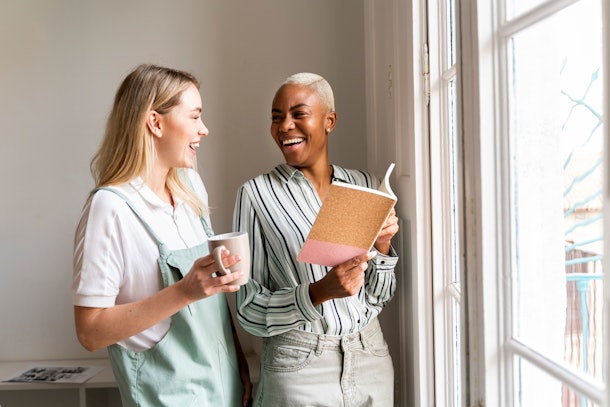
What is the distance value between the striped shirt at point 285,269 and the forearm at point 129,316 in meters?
0.30

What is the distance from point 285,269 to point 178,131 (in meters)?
0.47

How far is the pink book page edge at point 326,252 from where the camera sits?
1.41 meters

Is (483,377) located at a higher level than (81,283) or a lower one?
lower

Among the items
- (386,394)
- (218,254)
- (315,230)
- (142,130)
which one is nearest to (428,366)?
(386,394)

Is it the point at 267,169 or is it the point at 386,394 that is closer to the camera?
the point at 386,394

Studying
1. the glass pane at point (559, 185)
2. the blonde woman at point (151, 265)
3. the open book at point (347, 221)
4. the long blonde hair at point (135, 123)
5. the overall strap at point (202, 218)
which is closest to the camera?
the glass pane at point (559, 185)

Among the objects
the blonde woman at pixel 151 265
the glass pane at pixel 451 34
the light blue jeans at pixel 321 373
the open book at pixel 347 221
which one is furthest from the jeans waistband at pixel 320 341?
the glass pane at pixel 451 34

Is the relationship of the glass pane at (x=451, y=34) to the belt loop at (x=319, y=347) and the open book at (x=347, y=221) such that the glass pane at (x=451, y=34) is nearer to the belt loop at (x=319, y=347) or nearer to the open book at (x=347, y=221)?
the open book at (x=347, y=221)

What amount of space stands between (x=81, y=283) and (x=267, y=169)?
1.07 m

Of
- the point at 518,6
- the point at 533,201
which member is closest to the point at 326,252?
the point at 533,201

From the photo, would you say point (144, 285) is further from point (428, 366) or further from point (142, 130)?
point (428, 366)

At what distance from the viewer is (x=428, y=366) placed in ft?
5.65

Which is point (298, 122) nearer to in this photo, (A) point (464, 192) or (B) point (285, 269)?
(B) point (285, 269)

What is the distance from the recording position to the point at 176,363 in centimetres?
151
